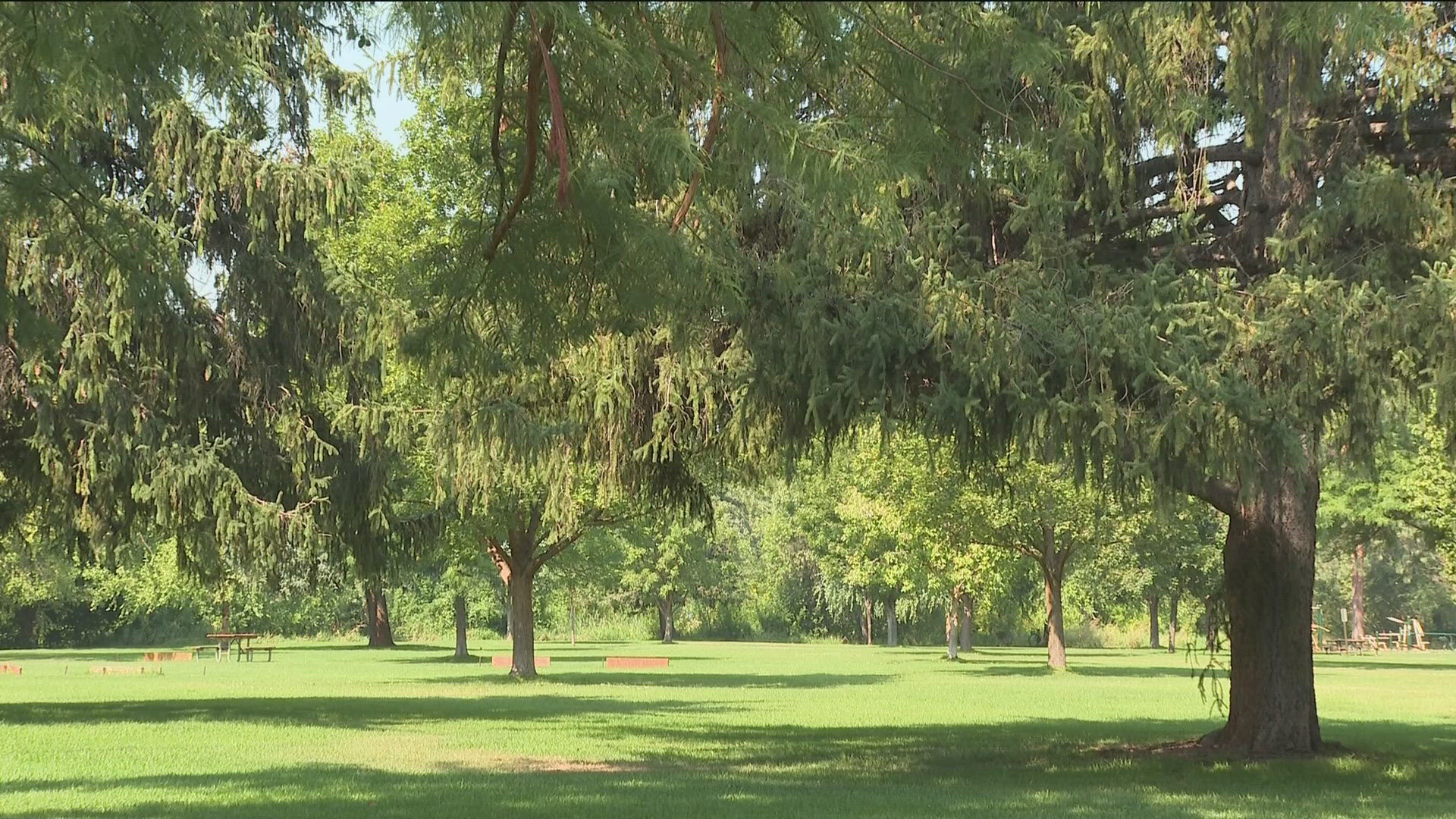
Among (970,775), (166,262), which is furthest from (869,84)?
(970,775)

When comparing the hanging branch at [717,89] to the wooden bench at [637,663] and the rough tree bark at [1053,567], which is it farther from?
the wooden bench at [637,663]

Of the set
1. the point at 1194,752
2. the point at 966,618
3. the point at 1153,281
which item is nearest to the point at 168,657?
the point at 966,618

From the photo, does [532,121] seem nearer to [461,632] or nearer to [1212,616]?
[1212,616]

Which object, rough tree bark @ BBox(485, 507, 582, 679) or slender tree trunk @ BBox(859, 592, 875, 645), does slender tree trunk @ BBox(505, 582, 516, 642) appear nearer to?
rough tree bark @ BBox(485, 507, 582, 679)

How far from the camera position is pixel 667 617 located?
74.3m

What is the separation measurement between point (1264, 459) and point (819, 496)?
145 ft

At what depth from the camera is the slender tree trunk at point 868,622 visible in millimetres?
68688

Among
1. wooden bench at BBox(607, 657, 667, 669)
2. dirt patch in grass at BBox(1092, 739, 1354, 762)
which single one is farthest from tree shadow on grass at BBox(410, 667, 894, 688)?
dirt patch in grass at BBox(1092, 739, 1354, 762)

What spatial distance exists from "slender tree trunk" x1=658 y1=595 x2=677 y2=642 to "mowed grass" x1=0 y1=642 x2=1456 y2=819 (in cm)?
A: 4113

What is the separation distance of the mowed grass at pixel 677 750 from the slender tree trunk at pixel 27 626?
3239 cm

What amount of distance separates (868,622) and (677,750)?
56.7 meters

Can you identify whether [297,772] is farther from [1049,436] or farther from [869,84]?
[869,84]

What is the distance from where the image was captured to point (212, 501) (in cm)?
1694

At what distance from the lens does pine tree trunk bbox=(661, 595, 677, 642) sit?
7394 cm
